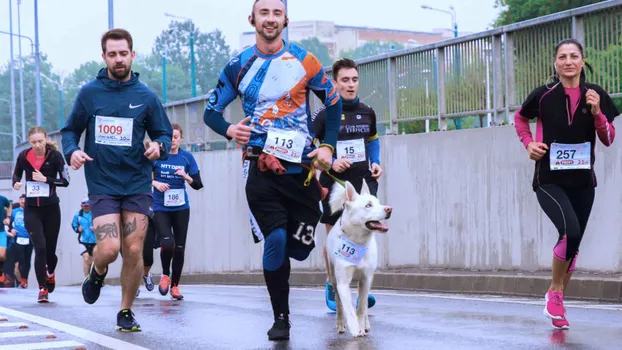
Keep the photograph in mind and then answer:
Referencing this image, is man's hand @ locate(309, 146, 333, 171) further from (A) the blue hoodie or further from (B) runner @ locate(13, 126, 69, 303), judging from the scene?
(B) runner @ locate(13, 126, 69, 303)

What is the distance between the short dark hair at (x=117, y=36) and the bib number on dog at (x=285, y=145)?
174cm

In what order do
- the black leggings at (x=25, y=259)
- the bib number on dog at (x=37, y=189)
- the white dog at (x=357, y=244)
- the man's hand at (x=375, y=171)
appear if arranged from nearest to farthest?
the white dog at (x=357, y=244), the man's hand at (x=375, y=171), the bib number on dog at (x=37, y=189), the black leggings at (x=25, y=259)

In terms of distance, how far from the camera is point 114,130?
9094 millimetres

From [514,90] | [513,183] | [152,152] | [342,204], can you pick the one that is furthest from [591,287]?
[152,152]

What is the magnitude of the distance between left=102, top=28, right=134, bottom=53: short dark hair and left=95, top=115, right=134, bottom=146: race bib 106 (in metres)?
0.55

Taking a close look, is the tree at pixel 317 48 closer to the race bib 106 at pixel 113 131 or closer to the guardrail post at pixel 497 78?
the guardrail post at pixel 497 78

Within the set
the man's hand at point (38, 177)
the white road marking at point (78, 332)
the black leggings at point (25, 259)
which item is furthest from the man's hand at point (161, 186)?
the black leggings at point (25, 259)

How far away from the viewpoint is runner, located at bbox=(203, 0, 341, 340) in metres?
8.09

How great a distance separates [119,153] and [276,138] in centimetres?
157

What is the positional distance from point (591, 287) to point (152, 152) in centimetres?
573

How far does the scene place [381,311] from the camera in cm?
1102

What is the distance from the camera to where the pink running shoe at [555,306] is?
866 centimetres

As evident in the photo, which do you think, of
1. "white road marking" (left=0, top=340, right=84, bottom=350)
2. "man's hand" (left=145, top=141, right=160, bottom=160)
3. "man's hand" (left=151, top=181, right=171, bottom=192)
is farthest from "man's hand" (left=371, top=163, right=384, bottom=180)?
"man's hand" (left=151, top=181, right=171, bottom=192)

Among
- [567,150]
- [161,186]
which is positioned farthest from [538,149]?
[161,186]
